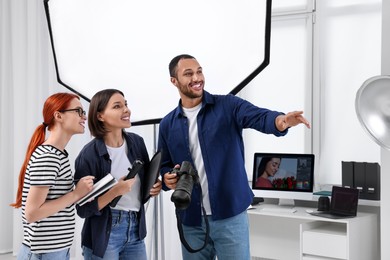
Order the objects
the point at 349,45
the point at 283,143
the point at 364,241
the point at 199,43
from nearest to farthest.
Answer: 1. the point at 199,43
2. the point at 364,241
3. the point at 349,45
4. the point at 283,143

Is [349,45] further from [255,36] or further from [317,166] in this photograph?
[255,36]

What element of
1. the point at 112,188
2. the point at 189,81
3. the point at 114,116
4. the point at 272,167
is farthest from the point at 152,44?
the point at 272,167

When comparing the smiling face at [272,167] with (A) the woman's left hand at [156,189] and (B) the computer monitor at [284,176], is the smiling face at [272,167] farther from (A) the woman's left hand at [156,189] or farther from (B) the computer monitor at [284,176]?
(A) the woman's left hand at [156,189]

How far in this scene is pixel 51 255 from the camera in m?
1.88

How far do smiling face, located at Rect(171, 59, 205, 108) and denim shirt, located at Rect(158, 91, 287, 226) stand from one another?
4 cm

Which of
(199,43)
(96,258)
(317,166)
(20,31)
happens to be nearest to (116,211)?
(96,258)

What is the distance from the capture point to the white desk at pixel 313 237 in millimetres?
3324

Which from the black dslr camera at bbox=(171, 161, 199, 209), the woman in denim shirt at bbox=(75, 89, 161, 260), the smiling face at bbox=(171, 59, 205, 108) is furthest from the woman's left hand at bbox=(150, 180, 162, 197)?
the smiling face at bbox=(171, 59, 205, 108)

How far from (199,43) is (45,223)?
1.18m

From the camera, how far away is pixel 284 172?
3.81 meters

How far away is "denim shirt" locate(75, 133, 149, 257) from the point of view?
6.34ft

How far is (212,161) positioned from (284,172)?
1.80 m

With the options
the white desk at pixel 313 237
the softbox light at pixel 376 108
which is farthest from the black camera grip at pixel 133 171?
the white desk at pixel 313 237

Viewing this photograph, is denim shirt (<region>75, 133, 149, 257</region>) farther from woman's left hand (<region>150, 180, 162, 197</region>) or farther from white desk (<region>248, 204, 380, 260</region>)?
white desk (<region>248, 204, 380, 260</region>)
